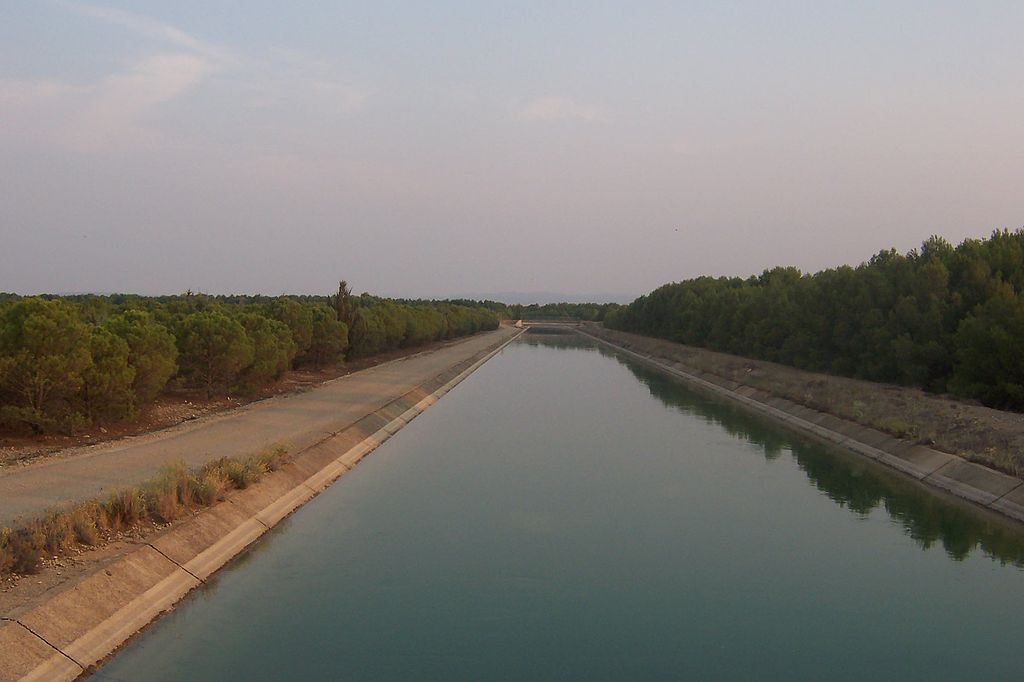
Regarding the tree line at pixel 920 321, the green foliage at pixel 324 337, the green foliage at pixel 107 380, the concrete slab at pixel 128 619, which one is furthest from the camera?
the green foliage at pixel 324 337

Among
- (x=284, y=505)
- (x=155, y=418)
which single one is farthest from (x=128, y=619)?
(x=155, y=418)

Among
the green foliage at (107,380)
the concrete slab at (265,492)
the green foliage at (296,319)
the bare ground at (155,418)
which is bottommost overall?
the concrete slab at (265,492)

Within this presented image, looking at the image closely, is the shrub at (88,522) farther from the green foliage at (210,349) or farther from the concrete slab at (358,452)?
the green foliage at (210,349)

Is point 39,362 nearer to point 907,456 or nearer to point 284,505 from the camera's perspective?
point 284,505

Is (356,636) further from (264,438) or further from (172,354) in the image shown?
(172,354)

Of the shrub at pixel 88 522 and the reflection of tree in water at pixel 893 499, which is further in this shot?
the reflection of tree in water at pixel 893 499

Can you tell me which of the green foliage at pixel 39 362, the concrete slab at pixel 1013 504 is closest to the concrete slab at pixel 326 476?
the green foliage at pixel 39 362

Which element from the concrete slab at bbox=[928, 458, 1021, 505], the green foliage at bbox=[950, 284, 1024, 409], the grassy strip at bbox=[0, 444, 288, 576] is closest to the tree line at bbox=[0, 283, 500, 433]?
the grassy strip at bbox=[0, 444, 288, 576]
